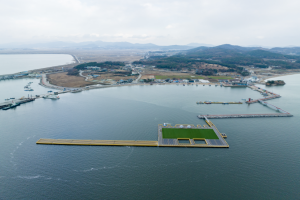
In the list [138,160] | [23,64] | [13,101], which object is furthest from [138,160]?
[23,64]

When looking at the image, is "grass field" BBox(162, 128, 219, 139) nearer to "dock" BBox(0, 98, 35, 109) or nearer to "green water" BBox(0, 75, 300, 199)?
"green water" BBox(0, 75, 300, 199)

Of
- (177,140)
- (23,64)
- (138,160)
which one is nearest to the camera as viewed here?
(138,160)

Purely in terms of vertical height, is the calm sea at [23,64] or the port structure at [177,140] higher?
the calm sea at [23,64]

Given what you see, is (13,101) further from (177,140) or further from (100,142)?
(177,140)

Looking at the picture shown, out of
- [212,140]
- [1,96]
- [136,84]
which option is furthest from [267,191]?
[1,96]

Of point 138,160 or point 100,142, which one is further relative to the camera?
point 100,142

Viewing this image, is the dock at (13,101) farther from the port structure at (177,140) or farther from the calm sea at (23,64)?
the calm sea at (23,64)

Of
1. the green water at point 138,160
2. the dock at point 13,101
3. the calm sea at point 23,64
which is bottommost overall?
the green water at point 138,160

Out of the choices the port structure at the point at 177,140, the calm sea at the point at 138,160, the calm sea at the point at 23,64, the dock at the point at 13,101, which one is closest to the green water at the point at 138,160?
the calm sea at the point at 138,160
